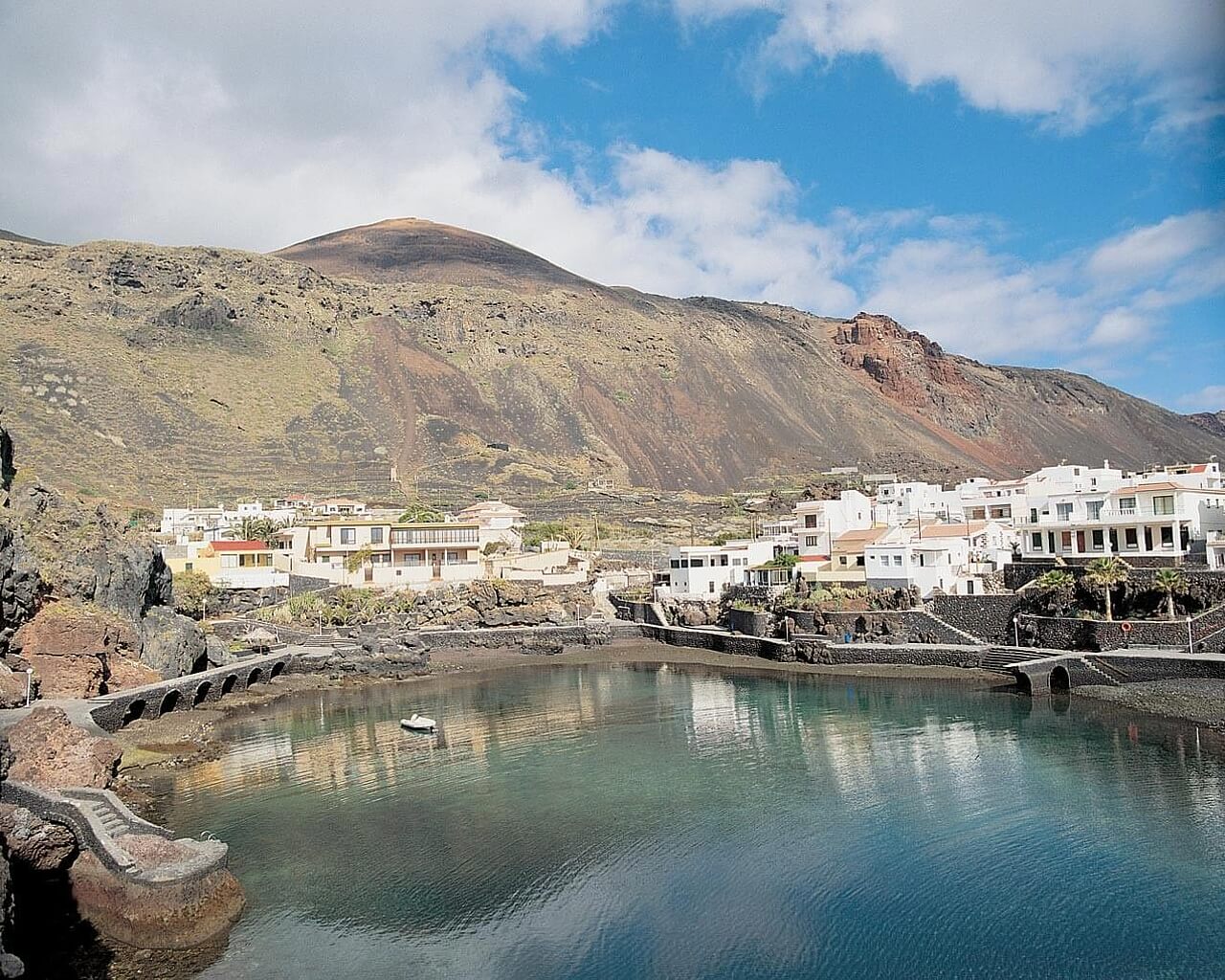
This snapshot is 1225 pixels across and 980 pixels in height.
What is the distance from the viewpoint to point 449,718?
34750 mm

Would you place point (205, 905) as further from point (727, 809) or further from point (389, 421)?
point (389, 421)

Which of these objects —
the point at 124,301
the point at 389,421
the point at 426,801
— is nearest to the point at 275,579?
the point at 426,801

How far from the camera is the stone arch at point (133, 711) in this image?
3209 centimetres

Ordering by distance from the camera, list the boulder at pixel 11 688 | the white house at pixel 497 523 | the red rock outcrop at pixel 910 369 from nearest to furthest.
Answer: the boulder at pixel 11 688 < the white house at pixel 497 523 < the red rock outcrop at pixel 910 369

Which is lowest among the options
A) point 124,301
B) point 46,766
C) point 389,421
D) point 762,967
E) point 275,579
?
point 762,967

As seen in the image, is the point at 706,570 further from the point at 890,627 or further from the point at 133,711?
the point at 133,711

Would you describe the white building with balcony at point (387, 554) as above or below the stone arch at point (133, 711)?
above

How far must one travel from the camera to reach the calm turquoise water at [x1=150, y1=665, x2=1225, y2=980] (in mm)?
15547

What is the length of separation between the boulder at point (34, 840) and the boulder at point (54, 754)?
10.6 ft

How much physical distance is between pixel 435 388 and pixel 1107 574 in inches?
4014

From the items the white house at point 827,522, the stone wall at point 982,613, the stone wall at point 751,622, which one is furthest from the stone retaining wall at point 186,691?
the stone wall at point 982,613

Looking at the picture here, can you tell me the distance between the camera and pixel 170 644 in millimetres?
38219

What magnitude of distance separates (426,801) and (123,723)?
1422 centimetres

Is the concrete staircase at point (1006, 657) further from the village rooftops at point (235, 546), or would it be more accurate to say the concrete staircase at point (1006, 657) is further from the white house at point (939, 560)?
the village rooftops at point (235, 546)
